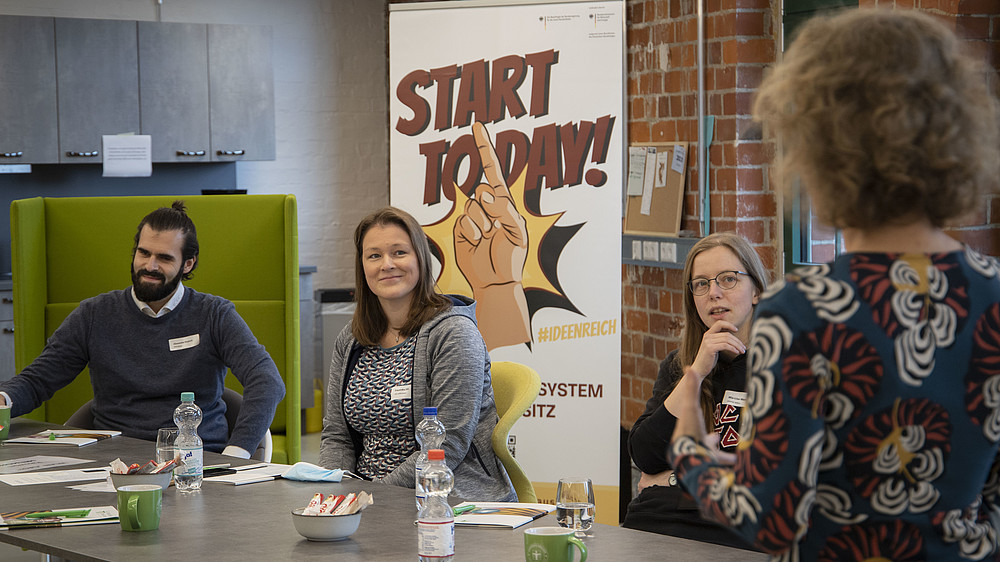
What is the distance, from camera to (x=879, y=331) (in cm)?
114

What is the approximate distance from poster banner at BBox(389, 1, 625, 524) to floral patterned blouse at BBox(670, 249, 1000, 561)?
2.80m

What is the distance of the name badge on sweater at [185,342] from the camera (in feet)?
10.8

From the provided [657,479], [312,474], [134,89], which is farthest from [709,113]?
[134,89]

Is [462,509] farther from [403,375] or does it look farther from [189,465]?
[403,375]

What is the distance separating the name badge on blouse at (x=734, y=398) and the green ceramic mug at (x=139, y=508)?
1.21 meters

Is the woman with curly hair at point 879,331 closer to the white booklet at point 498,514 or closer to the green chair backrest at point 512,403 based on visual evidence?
the white booklet at point 498,514

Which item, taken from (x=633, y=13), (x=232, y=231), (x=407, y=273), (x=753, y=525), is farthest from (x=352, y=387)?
(x=633, y=13)

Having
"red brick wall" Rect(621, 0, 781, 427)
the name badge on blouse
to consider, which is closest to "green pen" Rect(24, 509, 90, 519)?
the name badge on blouse

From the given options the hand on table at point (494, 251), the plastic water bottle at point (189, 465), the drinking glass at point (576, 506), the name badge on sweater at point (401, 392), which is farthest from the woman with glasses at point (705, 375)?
the hand on table at point (494, 251)

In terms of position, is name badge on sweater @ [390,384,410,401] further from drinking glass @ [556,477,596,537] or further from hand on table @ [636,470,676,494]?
drinking glass @ [556,477,596,537]

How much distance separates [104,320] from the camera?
3344 millimetres

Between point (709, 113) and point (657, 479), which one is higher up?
point (709, 113)

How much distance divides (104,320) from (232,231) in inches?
25.2

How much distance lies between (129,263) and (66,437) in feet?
3.49
